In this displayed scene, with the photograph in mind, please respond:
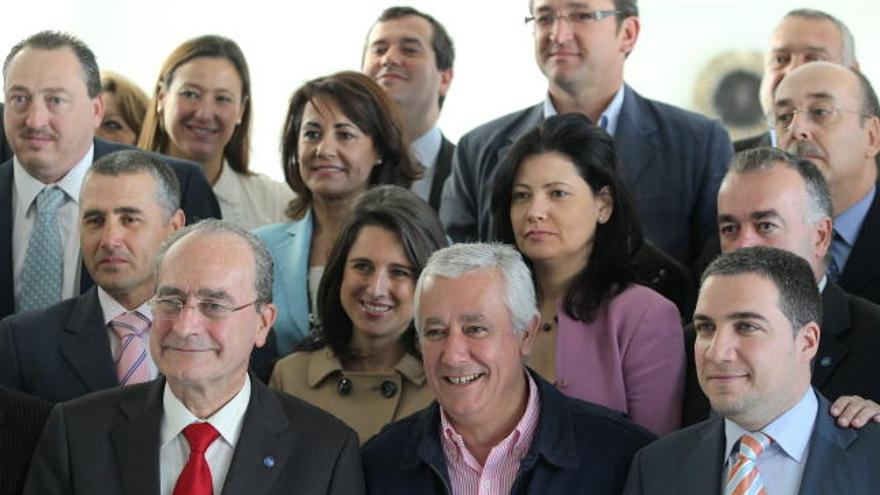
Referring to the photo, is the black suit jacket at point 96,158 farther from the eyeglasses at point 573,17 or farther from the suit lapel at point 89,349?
the eyeglasses at point 573,17

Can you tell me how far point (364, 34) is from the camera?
8.84m

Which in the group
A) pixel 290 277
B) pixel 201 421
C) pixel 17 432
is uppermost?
pixel 290 277

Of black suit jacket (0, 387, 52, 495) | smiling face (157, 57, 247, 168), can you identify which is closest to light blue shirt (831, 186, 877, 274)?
smiling face (157, 57, 247, 168)

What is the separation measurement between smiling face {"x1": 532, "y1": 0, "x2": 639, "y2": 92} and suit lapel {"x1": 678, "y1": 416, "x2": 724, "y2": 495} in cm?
184

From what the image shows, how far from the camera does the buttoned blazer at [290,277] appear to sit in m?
5.24

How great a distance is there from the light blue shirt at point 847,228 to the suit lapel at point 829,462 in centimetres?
133

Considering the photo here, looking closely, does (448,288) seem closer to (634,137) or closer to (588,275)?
(588,275)

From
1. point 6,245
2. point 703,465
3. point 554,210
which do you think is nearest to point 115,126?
point 6,245

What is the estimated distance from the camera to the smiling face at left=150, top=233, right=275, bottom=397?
Answer: 4.03 meters

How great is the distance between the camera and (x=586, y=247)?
15.9ft

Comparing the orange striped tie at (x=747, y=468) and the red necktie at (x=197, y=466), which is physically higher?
the orange striped tie at (x=747, y=468)

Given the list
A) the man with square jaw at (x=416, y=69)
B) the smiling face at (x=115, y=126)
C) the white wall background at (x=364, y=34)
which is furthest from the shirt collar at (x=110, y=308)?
the white wall background at (x=364, y=34)

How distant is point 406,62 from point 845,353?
8.81 feet

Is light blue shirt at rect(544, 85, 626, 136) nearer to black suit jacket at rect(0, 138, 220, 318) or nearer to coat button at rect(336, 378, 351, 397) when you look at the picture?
black suit jacket at rect(0, 138, 220, 318)
